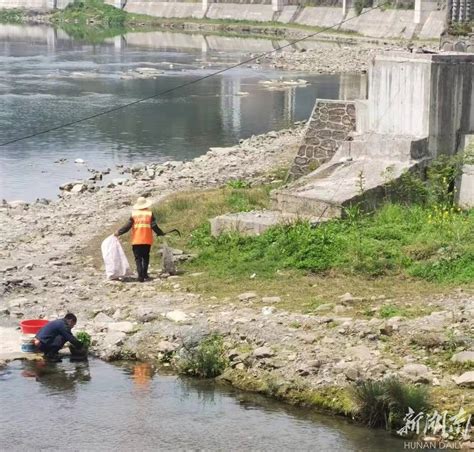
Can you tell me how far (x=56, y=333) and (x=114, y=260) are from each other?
2787 millimetres

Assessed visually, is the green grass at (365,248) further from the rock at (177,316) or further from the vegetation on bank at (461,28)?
the vegetation on bank at (461,28)

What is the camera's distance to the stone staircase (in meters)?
15.0

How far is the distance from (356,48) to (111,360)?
51.8 meters

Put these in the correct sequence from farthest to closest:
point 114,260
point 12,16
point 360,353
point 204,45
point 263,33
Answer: point 12,16 < point 263,33 < point 204,45 < point 114,260 < point 360,353

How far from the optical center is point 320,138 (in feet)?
62.8

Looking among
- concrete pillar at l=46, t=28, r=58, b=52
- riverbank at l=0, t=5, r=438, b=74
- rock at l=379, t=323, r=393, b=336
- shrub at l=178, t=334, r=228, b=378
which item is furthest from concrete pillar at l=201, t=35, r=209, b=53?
rock at l=379, t=323, r=393, b=336

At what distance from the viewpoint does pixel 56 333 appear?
1147 cm

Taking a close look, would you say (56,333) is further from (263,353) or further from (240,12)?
(240,12)

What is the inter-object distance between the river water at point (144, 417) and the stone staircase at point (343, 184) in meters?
4.18

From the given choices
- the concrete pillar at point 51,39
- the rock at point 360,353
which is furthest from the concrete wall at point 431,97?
the concrete pillar at point 51,39

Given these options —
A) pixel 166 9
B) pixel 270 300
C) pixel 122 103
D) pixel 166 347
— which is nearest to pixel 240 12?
pixel 166 9

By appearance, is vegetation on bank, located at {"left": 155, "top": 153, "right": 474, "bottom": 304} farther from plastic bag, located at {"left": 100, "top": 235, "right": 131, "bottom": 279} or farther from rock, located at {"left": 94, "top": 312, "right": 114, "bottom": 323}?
rock, located at {"left": 94, "top": 312, "right": 114, "bottom": 323}

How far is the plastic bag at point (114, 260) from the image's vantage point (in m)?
14.1

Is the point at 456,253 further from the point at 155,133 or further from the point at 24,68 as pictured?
the point at 24,68
